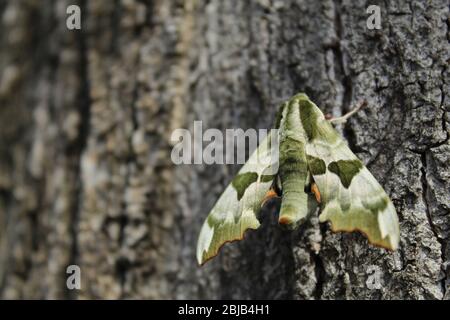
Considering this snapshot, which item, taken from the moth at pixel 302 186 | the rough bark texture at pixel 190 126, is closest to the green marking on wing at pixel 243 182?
the moth at pixel 302 186

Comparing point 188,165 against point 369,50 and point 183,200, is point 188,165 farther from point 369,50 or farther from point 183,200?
point 369,50

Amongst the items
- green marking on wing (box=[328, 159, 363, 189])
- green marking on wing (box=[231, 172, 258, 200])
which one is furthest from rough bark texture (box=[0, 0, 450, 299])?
green marking on wing (box=[231, 172, 258, 200])

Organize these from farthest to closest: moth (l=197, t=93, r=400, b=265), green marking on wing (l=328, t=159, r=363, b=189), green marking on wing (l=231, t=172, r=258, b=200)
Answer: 1. green marking on wing (l=231, t=172, r=258, b=200)
2. green marking on wing (l=328, t=159, r=363, b=189)
3. moth (l=197, t=93, r=400, b=265)

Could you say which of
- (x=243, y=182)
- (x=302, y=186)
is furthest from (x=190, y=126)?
(x=302, y=186)

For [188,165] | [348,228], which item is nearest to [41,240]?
[188,165]

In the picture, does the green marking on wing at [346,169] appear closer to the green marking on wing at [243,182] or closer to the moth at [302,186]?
the moth at [302,186]

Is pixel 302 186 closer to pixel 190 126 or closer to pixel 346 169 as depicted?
pixel 346 169

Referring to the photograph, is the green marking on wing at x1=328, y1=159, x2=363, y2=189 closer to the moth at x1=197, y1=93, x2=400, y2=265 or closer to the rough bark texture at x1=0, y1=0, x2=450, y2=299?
the moth at x1=197, y1=93, x2=400, y2=265
